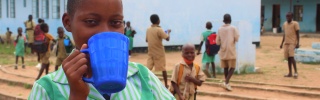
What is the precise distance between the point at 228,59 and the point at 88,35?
7.40 m

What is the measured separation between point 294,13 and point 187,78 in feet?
86.2

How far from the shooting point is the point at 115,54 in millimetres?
1326

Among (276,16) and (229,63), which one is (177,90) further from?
(276,16)

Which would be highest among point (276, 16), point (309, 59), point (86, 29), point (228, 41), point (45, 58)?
point (276, 16)

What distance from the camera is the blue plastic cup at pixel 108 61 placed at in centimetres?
130

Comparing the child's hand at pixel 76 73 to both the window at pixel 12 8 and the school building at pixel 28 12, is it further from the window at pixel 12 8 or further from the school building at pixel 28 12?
the window at pixel 12 8

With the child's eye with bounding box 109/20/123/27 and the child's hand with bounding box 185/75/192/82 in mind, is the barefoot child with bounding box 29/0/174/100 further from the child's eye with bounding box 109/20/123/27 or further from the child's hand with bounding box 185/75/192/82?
the child's hand with bounding box 185/75/192/82

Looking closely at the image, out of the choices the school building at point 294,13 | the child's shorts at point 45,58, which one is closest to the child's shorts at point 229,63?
the child's shorts at point 45,58

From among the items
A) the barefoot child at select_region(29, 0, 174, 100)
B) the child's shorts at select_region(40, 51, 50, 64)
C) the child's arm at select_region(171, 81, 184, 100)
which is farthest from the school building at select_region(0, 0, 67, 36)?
the barefoot child at select_region(29, 0, 174, 100)

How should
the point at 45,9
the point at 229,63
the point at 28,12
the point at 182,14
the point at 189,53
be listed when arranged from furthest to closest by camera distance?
the point at 28,12, the point at 45,9, the point at 182,14, the point at 229,63, the point at 189,53

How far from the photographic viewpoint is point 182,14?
17844 millimetres

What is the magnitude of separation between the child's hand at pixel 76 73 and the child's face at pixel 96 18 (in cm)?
16

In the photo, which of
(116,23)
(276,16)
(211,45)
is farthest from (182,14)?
(116,23)

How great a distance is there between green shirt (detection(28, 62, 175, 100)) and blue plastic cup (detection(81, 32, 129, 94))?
0.14 m
